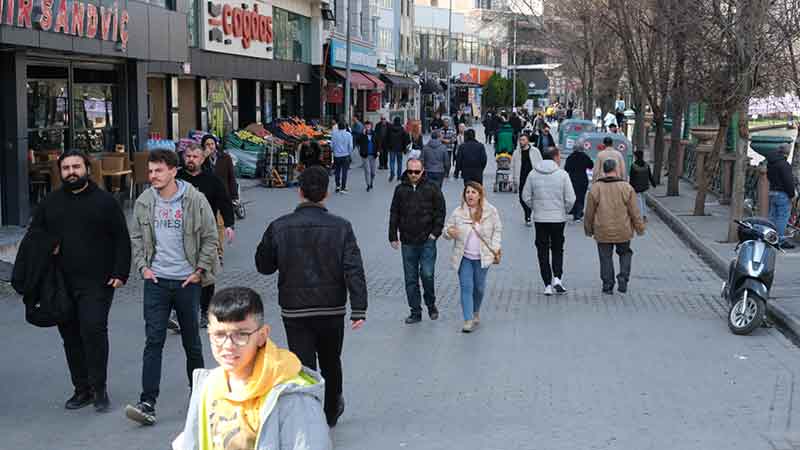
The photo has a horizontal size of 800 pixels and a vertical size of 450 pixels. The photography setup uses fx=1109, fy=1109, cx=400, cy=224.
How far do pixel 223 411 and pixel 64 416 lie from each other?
4.30 m

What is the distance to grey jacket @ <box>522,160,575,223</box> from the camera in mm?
12656

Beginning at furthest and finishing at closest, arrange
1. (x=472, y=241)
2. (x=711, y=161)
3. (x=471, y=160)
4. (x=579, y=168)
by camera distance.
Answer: (x=471, y=160), (x=711, y=161), (x=579, y=168), (x=472, y=241)

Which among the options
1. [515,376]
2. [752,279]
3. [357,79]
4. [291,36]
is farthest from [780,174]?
[357,79]

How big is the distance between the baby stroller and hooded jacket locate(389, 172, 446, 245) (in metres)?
16.7

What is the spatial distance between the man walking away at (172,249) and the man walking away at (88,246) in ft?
0.54

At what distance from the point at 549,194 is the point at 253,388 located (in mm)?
9470

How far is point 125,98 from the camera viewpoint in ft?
71.1

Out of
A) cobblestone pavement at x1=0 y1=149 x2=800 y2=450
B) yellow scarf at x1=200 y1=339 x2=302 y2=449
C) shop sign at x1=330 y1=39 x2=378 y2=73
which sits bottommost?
cobblestone pavement at x1=0 y1=149 x2=800 y2=450

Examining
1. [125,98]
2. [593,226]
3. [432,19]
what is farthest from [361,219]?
[432,19]

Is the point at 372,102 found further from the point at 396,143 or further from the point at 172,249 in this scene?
the point at 172,249

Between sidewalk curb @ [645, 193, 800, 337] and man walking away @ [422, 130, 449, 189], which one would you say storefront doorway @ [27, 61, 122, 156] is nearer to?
man walking away @ [422, 130, 449, 189]

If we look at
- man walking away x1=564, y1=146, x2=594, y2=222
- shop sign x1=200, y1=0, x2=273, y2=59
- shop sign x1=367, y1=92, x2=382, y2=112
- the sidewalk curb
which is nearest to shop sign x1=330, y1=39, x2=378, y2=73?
shop sign x1=367, y1=92, x2=382, y2=112

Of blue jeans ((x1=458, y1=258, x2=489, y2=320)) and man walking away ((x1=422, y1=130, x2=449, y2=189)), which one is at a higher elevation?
man walking away ((x1=422, y1=130, x2=449, y2=189))

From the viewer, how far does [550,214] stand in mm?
12656
